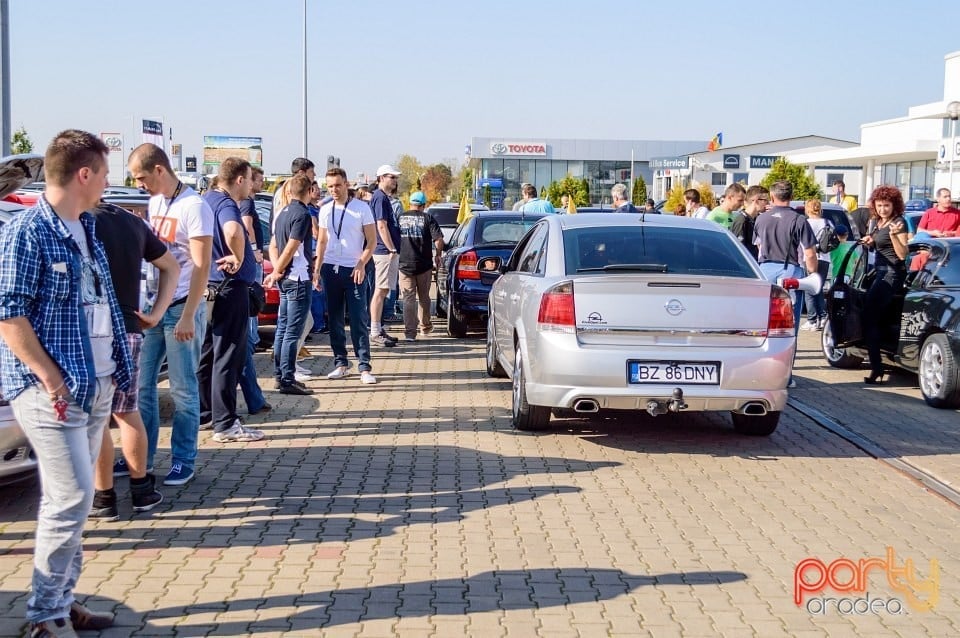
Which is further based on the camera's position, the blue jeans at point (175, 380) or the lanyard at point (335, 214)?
the lanyard at point (335, 214)

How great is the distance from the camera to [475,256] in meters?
14.0

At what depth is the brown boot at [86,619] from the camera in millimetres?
4305

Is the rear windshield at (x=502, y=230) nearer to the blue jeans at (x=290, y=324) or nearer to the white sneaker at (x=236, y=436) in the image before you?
the blue jeans at (x=290, y=324)

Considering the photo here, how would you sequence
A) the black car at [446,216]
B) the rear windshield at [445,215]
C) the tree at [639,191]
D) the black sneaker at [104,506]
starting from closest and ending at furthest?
the black sneaker at [104,506], the black car at [446,216], the rear windshield at [445,215], the tree at [639,191]

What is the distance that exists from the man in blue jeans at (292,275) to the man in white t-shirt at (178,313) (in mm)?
3012

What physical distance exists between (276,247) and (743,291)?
4.54 meters

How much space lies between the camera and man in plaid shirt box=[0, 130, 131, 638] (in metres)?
3.99

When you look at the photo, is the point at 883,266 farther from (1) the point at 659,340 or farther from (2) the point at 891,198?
(1) the point at 659,340

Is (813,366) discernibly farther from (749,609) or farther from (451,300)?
(749,609)

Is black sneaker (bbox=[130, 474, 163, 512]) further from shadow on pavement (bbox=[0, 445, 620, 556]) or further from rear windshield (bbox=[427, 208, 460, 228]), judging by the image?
rear windshield (bbox=[427, 208, 460, 228])

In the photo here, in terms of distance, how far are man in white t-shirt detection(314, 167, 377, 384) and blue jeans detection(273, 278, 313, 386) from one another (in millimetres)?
350

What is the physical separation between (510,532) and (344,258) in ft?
16.8
